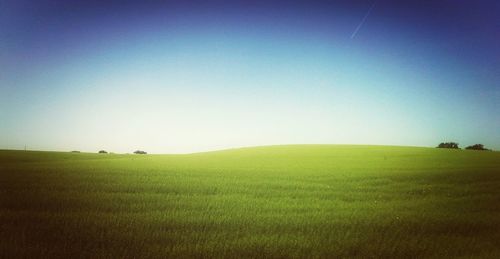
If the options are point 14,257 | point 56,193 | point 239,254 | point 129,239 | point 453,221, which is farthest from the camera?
point 56,193

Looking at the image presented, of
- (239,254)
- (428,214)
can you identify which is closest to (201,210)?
(239,254)

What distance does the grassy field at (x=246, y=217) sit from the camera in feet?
22.0

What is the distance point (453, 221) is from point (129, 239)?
828 cm

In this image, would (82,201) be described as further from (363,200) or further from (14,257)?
(363,200)

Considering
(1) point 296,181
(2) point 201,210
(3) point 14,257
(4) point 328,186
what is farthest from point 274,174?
(3) point 14,257

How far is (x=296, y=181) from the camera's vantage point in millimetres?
15961

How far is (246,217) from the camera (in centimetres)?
918

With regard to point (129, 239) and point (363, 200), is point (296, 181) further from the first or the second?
point (129, 239)

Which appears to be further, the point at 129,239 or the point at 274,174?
the point at 274,174

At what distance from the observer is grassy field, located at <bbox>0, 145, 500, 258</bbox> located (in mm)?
6695

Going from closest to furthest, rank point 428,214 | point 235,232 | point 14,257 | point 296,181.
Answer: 1. point 14,257
2. point 235,232
3. point 428,214
4. point 296,181

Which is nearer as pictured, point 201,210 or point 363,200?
point 201,210

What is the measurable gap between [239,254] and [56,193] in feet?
27.4

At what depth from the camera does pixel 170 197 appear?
11.9 meters
